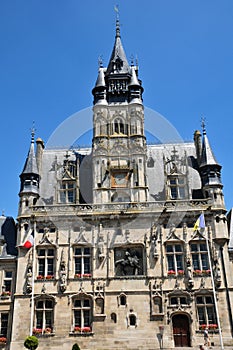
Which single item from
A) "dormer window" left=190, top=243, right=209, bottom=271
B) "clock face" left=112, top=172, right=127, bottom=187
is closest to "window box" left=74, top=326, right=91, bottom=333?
"dormer window" left=190, top=243, right=209, bottom=271

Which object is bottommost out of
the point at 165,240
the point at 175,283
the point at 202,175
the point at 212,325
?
the point at 212,325

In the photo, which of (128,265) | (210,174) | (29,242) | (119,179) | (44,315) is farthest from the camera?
(119,179)

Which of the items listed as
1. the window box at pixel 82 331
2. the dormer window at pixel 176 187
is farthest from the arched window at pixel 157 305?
the dormer window at pixel 176 187

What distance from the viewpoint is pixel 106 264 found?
35.3 m

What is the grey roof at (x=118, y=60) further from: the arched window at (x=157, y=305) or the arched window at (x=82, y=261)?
the arched window at (x=157, y=305)

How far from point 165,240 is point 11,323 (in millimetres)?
15631

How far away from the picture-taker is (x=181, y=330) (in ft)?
110

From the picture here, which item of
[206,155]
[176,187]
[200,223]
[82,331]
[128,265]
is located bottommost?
[82,331]

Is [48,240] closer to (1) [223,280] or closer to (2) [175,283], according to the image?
(2) [175,283]

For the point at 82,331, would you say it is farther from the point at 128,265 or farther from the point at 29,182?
the point at 29,182

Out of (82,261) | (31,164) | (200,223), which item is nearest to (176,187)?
(200,223)

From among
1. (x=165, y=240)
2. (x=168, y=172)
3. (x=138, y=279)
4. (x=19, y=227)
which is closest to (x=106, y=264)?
(x=138, y=279)

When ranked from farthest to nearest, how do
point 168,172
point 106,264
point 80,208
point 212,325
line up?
point 168,172, point 80,208, point 106,264, point 212,325

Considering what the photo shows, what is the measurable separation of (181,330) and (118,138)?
64.6ft
